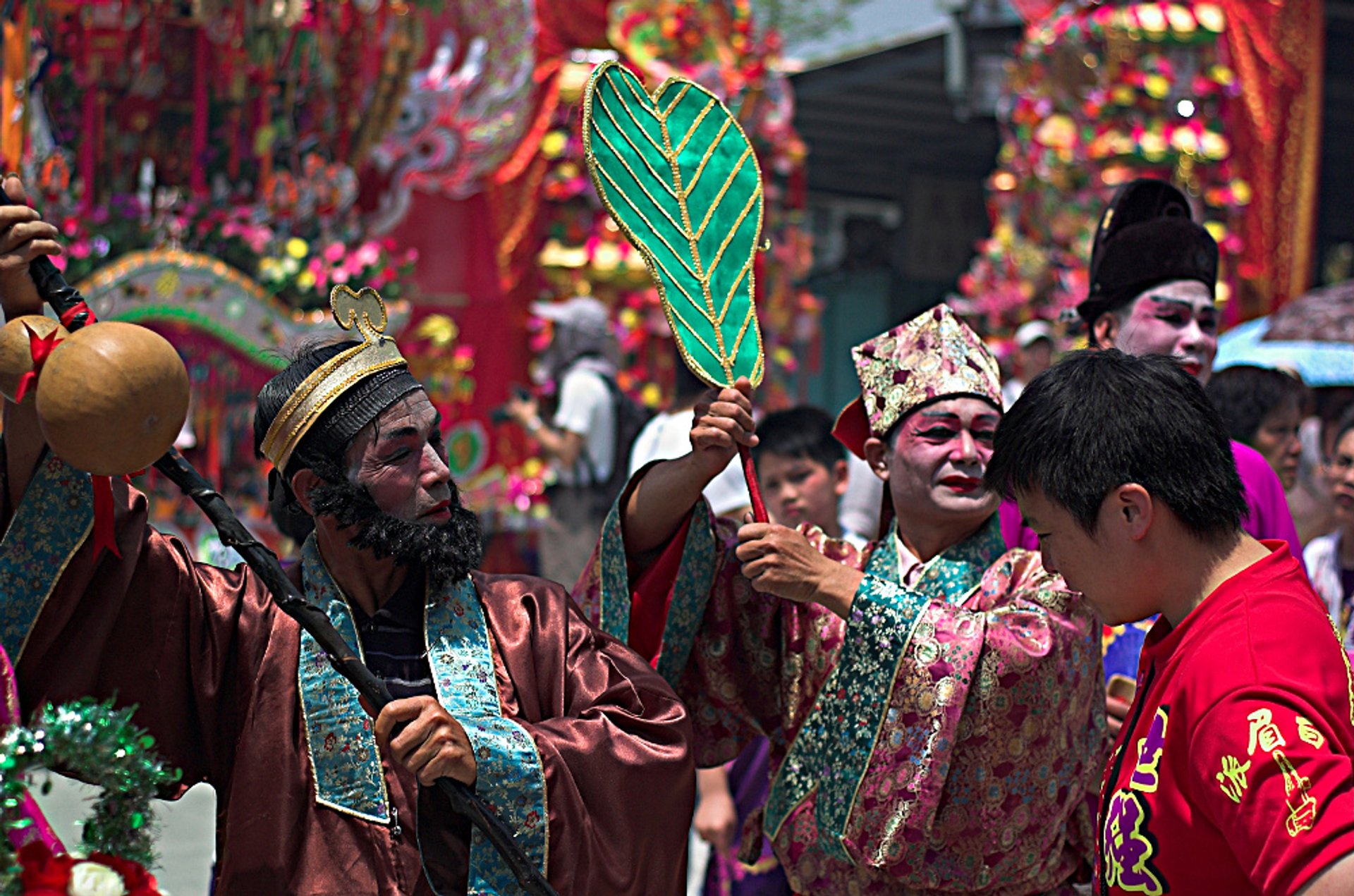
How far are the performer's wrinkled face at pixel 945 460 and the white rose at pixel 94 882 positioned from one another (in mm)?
1520

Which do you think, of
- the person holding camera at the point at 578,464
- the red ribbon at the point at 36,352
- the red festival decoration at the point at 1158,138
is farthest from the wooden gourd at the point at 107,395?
the red festival decoration at the point at 1158,138

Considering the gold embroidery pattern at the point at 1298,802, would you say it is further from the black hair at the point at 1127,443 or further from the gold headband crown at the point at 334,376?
the gold headband crown at the point at 334,376

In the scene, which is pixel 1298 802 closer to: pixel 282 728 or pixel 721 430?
pixel 721 430

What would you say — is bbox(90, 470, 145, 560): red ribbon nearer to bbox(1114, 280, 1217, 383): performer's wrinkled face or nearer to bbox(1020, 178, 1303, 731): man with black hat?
bbox(1020, 178, 1303, 731): man with black hat

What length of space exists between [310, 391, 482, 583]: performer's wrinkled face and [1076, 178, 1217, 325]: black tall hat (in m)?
1.57

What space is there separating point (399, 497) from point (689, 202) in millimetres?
731

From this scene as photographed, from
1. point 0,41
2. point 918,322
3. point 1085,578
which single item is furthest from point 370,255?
point 1085,578

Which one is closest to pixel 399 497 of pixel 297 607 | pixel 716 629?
pixel 297 607

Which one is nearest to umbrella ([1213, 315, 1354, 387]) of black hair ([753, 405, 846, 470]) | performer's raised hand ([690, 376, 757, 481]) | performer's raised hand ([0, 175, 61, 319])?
black hair ([753, 405, 846, 470])

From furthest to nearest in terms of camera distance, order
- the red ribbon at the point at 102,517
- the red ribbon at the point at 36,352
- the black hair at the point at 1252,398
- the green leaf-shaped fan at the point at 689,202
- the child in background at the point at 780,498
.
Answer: the black hair at the point at 1252,398
the child in background at the point at 780,498
the green leaf-shaped fan at the point at 689,202
the red ribbon at the point at 102,517
the red ribbon at the point at 36,352

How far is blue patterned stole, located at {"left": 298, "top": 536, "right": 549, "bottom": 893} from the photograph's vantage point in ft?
7.16

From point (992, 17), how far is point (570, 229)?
321 cm

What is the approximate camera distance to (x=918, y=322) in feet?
9.25

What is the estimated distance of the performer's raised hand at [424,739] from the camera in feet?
6.64
